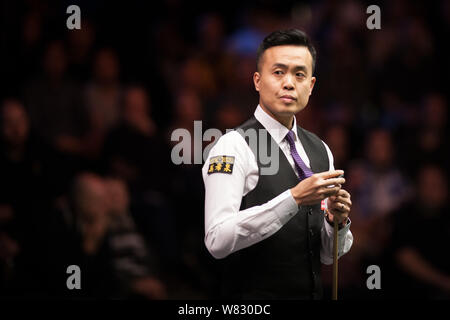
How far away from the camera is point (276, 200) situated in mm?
2400

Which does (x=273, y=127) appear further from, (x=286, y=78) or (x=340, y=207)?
(x=340, y=207)

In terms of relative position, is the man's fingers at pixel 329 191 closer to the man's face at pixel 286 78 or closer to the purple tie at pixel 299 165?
the purple tie at pixel 299 165

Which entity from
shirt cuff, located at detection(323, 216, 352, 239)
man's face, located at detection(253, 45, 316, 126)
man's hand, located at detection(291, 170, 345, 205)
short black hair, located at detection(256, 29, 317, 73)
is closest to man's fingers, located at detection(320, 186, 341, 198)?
man's hand, located at detection(291, 170, 345, 205)

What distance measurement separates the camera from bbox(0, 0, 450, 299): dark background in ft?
15.4

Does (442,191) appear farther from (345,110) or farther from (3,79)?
(3,79)

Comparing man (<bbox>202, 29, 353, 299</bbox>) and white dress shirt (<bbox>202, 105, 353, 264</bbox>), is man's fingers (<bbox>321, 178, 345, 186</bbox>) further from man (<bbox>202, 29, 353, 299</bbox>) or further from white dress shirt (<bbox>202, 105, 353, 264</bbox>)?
white dress shirt (<bbox>202, 105, 353, 264</bbox>)

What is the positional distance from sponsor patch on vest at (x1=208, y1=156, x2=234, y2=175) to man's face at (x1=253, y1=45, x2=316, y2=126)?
0.30 metres

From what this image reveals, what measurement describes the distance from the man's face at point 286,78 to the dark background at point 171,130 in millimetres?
1962

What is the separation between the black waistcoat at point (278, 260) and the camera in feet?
8.27

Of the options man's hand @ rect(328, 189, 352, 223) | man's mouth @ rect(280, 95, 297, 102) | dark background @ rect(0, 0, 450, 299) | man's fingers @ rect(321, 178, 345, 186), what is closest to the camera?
man's fingers @ rect(321, 178, 345, 186)

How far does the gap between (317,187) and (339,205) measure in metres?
0.20

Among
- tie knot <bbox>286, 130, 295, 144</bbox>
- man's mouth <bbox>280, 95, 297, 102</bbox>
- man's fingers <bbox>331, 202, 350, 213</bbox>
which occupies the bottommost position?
man's fingers <bbox>331, 202, 350, 213</bbox>

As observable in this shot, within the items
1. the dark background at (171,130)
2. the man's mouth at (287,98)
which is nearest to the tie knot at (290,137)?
the man's mouth at (287,98)
